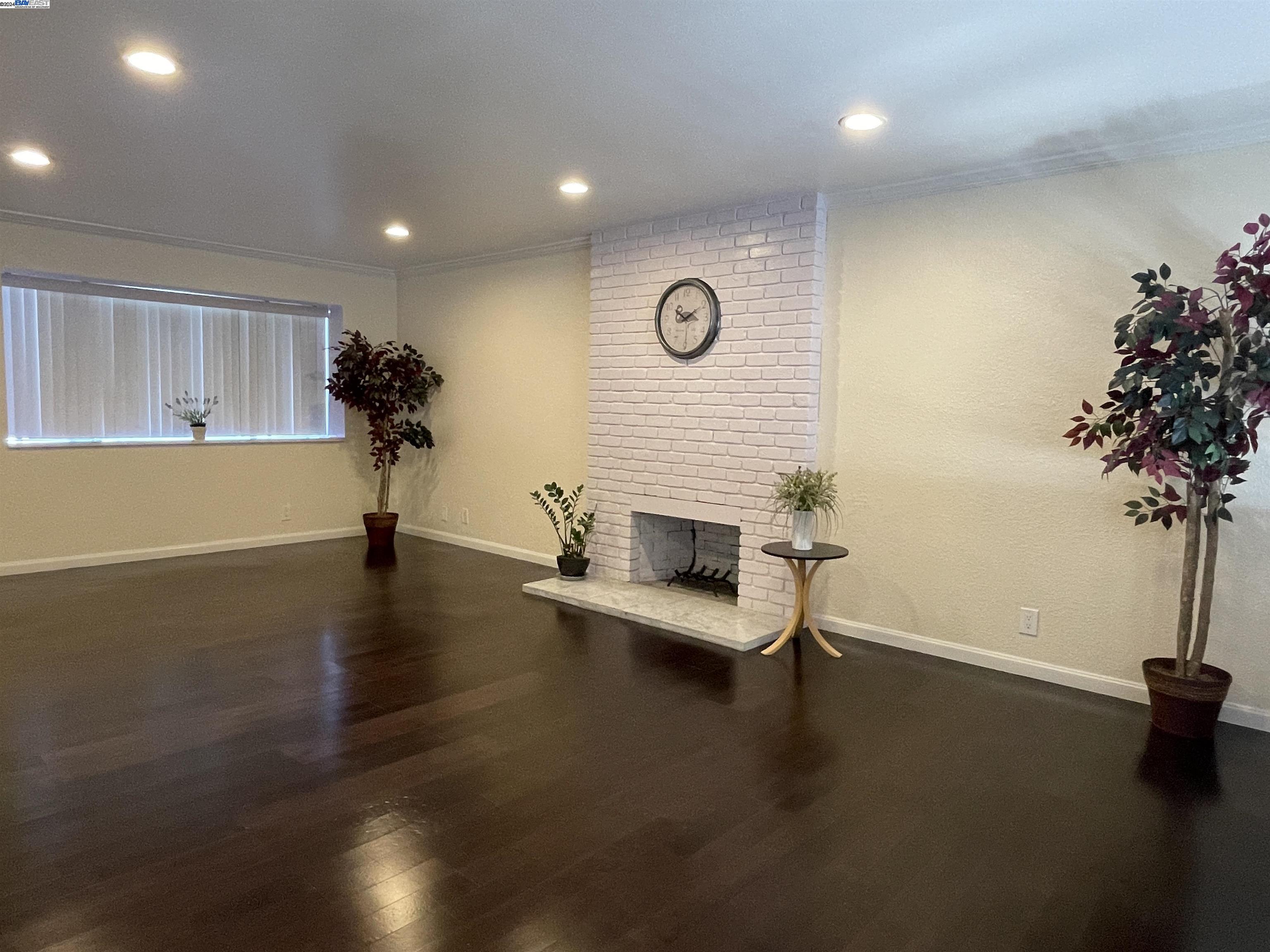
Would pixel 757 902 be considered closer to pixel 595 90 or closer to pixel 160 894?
pixel 160 894

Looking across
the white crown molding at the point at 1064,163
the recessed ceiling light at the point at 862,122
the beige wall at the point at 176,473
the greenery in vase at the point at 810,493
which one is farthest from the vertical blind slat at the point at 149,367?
the recessed ceiling light at the point at 862,122

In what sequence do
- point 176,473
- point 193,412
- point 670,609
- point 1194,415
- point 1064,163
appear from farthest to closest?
point 193,412 < point 176,473 < point 670,609 < point 1064,163 < point 1194,415

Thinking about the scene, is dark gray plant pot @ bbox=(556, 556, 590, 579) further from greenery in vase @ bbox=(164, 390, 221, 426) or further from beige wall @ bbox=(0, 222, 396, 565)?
greenery in vase @ bbox=(164, 390, 221, 426)

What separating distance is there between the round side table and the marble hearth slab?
0.16 m

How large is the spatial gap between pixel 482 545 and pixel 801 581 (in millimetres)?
3249

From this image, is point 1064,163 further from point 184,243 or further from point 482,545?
point 184,243

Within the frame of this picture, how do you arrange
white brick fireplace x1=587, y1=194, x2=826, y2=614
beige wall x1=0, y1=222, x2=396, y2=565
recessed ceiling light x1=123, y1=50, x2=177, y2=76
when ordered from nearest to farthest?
recessed ceiling light x1=123, y1=50, x2=177, y2=76, white brick fireplace x1=587, y1=194, x2=826, y2=614, beige wall x1=0, y1=222, x2=396, y2=565

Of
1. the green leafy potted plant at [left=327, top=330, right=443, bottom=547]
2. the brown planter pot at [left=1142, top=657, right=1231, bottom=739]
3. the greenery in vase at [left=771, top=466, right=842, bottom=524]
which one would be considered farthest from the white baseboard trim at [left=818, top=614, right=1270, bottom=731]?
the green leafy potted plant at [left=327, top=330, right=443, bottom=547]

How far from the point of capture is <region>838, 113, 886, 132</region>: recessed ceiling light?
120 inches

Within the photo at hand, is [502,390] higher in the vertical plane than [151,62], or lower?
lower

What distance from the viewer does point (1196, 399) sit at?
283cm

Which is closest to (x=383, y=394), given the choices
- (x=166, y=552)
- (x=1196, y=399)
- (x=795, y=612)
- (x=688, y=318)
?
(x=166, y=552)

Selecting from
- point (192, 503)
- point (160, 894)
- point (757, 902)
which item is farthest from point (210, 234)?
point (757, 902)

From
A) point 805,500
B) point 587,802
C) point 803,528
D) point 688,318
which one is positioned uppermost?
point 688,318
